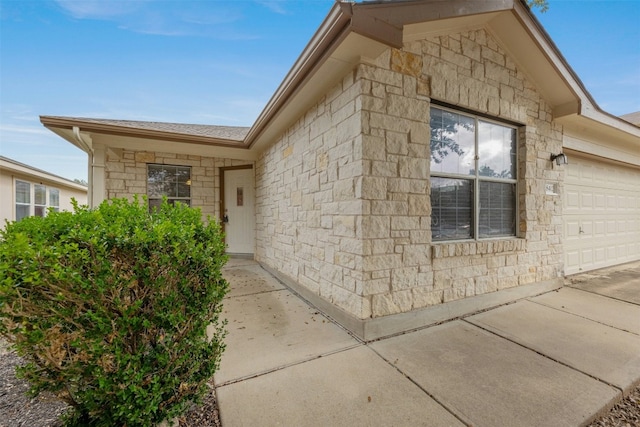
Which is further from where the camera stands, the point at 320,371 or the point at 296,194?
the point at 296,194

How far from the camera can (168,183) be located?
6059 mm

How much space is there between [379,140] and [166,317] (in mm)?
2298

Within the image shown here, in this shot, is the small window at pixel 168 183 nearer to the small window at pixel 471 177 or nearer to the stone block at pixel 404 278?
the stone block at pixel 404 278

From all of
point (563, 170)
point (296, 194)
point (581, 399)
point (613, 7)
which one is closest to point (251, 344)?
point (296, 194)

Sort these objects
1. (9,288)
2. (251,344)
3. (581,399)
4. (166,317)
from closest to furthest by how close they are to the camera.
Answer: (9,288)
(166,317)
(581,399)
(251,344)

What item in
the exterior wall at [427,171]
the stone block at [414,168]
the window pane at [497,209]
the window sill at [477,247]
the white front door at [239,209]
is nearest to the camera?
the exterior wall at [427,171]

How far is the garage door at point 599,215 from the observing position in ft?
15.6

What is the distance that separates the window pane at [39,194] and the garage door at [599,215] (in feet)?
51.1

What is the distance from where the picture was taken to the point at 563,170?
4.23 meters

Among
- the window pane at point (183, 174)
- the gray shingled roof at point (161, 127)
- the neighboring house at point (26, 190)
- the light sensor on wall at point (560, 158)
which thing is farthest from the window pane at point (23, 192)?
the light sensor on wall at point (560, 158)

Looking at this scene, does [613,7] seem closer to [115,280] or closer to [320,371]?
[320,371]

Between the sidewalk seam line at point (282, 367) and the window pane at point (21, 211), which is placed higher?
the window pane at point (21, 211)

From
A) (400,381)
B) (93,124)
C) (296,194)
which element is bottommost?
(400,381)

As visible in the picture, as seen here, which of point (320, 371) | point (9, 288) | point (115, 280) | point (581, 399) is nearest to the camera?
point (9, 288)
